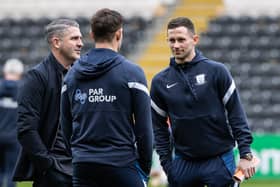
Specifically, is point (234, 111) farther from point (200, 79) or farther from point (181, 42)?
point (181, 42)

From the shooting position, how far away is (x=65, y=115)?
7.32 m

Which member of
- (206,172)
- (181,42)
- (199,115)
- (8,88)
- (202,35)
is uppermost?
(181,42)

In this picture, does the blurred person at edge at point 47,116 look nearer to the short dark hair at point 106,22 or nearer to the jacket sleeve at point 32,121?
the jacket sleeve at point 32,121

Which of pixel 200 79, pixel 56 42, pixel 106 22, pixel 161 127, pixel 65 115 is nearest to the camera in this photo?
pixel 106 22

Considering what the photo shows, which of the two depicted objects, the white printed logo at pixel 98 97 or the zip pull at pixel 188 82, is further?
the zip pull at pixel 188 82

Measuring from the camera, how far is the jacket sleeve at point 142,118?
6.87 meters

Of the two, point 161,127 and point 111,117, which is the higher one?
point 111,117

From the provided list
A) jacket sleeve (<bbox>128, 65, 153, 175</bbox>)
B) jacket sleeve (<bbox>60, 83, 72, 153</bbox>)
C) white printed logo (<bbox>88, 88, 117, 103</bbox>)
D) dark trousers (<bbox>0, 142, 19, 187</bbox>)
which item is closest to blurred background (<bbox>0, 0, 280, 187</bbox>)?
dark trousers (<bbox>0, 142, 19, 187</bbox>)

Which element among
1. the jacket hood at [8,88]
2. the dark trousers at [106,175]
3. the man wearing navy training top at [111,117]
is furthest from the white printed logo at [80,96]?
the jacket hood at [8,88]

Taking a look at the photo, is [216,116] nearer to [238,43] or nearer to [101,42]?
[101,42]

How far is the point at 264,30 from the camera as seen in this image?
25094mm

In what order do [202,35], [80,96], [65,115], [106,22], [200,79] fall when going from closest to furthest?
1. [106,22]
2. [80,96]
3. [65,115]
4. [200,79]
5. [202,35]

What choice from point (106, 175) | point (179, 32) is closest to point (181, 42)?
point (179, 32)

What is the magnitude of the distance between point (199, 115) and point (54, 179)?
4.29 ft
